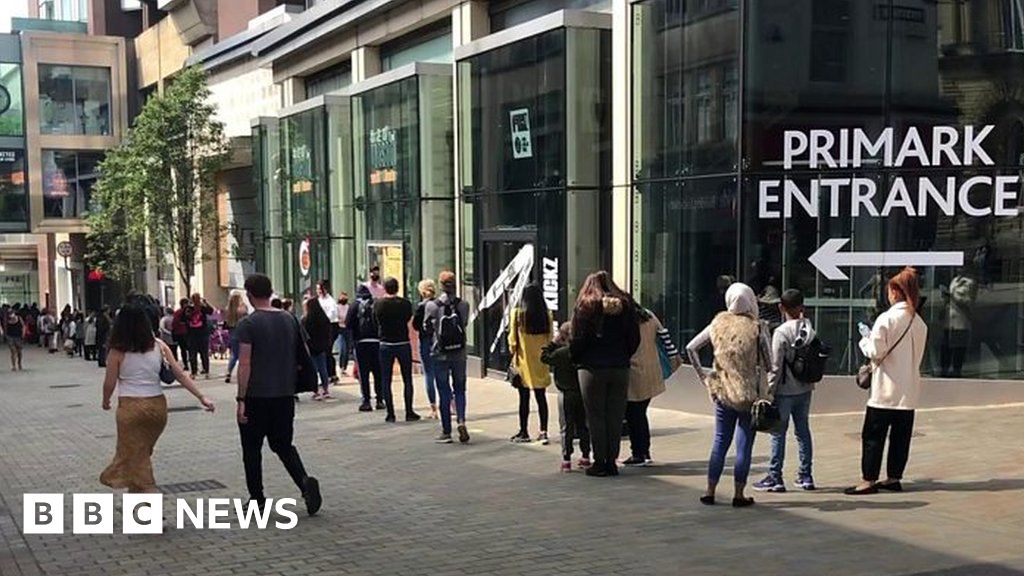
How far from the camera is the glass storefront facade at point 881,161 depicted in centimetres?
1125

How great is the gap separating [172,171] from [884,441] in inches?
1019

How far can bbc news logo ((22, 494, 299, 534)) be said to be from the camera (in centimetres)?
700

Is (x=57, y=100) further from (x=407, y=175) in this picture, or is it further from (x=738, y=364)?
(x=738, y=364)

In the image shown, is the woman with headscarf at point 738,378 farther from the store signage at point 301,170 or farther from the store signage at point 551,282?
the store signage at point 301,170

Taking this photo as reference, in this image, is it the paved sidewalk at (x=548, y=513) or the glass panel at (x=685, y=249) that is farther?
the glass panel at (x=685, y=249)

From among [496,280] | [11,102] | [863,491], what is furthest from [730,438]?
[11,102]

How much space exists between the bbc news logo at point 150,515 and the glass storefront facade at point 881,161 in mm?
6368

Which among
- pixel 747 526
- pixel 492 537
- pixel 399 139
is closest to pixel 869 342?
pixel 747 526

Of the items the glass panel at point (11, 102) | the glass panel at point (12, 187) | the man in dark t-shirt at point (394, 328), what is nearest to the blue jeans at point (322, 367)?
the man in dark t-shirt at point (394, 328)

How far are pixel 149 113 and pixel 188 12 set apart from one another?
10000 millimetres

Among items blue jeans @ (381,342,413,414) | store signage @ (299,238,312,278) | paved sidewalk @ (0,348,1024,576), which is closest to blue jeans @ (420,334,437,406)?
blue jeans @ (381,342,413,414)

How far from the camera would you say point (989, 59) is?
11.4m

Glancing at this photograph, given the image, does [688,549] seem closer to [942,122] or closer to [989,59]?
[942,122]

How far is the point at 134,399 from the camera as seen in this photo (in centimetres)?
697
